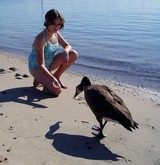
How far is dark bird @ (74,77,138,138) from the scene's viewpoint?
183 inches

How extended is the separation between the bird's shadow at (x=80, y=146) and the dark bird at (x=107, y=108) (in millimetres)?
194

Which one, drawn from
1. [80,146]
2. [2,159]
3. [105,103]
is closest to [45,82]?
[105,103]

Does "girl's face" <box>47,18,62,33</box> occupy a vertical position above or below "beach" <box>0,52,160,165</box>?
above

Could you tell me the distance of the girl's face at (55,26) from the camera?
6.37 metres

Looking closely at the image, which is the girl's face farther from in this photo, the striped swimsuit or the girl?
the striped swimsuit

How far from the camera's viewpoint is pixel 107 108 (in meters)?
4.90

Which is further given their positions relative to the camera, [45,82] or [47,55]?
[47,55]

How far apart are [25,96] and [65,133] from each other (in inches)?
67.8

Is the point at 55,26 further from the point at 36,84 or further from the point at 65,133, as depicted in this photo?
the point at 65,133

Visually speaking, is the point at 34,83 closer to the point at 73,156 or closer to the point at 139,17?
the point at 73,156

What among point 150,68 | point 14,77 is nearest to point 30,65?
point 14,77

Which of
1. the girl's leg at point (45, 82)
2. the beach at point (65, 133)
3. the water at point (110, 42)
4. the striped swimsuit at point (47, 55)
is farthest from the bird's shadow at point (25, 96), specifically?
the water at point (110, 42)

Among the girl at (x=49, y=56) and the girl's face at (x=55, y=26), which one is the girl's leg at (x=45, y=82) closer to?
the girl at (x=49, y=56)

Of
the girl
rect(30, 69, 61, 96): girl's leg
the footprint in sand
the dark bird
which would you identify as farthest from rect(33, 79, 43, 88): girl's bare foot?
the footprint in sand
